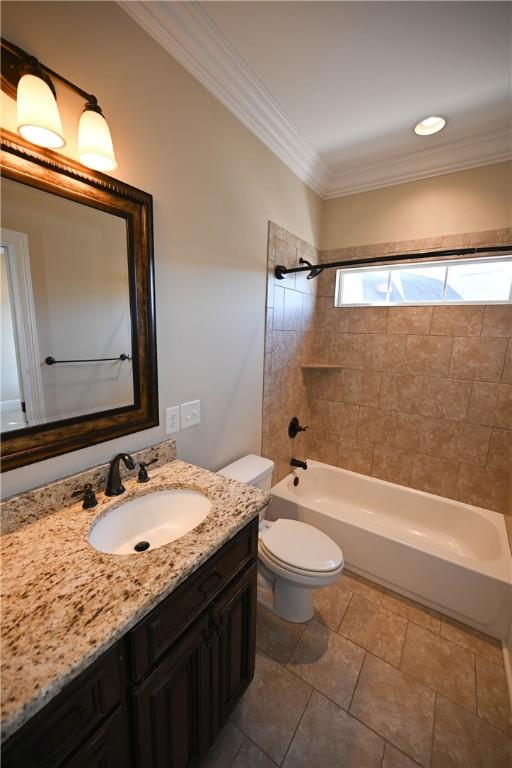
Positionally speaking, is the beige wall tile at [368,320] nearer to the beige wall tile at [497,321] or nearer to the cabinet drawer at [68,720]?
the beige wall tile at [497,321]

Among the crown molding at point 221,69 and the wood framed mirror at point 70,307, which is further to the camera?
the crown molding at point 221,69

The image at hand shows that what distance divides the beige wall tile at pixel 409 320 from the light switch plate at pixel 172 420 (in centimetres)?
173

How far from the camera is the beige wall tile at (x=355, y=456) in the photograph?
2.53 meters

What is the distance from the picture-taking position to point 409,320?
7.31ft

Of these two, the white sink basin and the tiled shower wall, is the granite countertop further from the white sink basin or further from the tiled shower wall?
the tiled shower wall

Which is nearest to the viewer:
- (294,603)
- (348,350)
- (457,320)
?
(294,603)

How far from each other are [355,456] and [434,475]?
585 mm

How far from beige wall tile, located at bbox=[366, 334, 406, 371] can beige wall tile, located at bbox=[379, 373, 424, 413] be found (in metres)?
0.07

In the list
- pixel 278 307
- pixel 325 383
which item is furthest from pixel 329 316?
pixel 278 307

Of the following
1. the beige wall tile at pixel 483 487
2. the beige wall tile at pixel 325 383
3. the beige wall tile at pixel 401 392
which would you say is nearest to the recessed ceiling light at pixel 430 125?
the beige wall tile at pixel 401 392

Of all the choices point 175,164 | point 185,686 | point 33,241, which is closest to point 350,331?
point 175,164

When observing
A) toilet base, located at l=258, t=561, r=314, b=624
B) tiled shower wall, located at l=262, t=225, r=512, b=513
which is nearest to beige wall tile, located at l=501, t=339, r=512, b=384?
→ tiled shower wall, located at l=262, t=225, r=512, b=513

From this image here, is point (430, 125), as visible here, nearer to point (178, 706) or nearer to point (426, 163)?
point (426, 163)

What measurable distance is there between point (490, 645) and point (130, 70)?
3.00 meters
